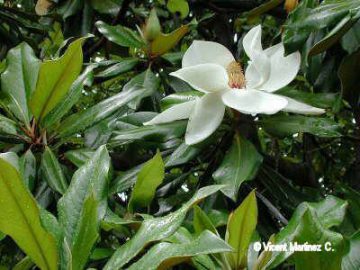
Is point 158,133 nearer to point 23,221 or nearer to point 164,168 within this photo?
point 164,168

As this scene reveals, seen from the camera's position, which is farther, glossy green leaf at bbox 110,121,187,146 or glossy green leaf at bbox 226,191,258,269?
glossy green leaf at bbox 110,121,187,146

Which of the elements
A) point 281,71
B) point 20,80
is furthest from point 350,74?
point 20,80

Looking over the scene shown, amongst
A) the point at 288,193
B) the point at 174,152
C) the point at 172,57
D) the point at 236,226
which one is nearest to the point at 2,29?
the point at 172,57

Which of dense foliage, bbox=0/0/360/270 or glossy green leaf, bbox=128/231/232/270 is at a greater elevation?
glossy green leaf, bbox=128/231/232/270

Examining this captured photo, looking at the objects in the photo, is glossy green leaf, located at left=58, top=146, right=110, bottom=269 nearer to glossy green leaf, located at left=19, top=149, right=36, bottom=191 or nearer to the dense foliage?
the dense foliage

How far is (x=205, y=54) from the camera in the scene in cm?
97

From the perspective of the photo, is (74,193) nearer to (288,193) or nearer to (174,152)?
(174,152)

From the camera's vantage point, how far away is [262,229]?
3.19ft

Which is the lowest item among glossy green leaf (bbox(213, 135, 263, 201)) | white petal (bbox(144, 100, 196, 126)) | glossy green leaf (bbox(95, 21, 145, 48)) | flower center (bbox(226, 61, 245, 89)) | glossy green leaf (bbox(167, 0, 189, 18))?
glossy green leaf (bbox(167, 0, 189, 18))

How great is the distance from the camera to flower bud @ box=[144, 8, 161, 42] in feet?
3.92

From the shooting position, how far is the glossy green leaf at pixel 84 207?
2.06ft

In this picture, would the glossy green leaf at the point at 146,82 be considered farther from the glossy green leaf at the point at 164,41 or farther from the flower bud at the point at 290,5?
the flower bud at the point at 290,5

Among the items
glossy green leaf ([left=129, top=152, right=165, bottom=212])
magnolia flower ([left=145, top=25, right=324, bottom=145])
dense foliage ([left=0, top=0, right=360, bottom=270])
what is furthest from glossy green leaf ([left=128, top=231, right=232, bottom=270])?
magnolia flower ([left=145, top=25, right=324, bottom=145])

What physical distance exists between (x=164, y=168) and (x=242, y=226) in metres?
0.27
